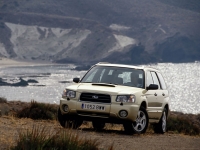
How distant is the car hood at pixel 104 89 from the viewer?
1236cm

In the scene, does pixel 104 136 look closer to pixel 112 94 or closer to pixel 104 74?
pixel 112 94

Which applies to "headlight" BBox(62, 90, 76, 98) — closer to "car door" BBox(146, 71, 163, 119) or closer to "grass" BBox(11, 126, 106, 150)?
"car door" BBox(146, 71, 163, 119)

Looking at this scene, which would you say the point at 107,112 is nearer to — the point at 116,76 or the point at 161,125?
the point at 116,76

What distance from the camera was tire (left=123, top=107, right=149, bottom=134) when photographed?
12.6 m

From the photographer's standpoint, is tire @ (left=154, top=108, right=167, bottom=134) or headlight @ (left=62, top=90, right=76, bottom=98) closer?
headlight @ (left=62, top=90, right=76, bottom=98)

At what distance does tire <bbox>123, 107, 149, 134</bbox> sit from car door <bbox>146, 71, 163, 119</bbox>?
0.44 metres

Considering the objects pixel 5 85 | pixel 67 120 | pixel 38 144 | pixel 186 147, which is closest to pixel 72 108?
pixel 67 120

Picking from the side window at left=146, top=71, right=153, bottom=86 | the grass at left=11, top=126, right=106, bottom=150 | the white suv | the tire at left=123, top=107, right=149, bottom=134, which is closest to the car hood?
the white suv

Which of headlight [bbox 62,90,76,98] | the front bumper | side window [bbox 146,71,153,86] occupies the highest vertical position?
side window [bbox 146,71,153,86]

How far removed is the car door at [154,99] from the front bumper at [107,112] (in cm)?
103

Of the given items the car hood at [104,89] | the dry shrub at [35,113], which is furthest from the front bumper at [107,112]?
the dry shrub at [35,113]

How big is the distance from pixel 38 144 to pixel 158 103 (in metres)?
5.97

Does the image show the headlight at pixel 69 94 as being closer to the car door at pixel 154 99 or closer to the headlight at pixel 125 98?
the headlight at pixel 125 98

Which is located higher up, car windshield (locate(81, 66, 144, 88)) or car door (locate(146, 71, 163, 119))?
car windshield (locate(81, 66, 144, 88))
